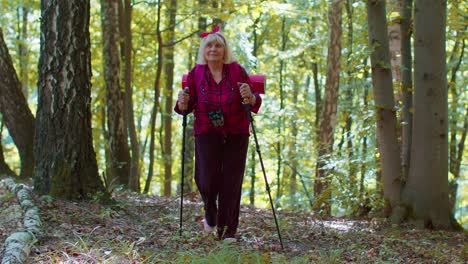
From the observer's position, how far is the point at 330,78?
12625mm

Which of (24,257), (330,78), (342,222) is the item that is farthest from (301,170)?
(24,257)

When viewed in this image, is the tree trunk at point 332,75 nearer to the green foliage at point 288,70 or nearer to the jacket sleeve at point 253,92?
the green foliage at point 288,70

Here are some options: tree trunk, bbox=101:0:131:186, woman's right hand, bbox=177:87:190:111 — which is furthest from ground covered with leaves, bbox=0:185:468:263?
tree trunk, bbox=101:0:131:186

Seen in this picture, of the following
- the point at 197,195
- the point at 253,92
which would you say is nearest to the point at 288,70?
the point at 197,195

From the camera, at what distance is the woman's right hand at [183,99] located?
17.2ft

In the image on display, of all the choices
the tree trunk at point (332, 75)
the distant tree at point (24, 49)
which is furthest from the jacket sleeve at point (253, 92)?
the distant tree at point (24, 49)

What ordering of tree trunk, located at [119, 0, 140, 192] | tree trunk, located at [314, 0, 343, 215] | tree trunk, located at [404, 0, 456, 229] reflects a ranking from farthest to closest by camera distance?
tree trunk, located at [314, 0, 343, 215], tree trunk, located at [119, 0, 140, 192], tree trunk, located at [404, 0, 456, 229]

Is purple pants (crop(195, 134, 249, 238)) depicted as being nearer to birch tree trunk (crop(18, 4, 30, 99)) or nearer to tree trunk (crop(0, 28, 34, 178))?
tree trunk (crop(0, 28, 34, 178))

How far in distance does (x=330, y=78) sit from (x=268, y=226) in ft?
22.1

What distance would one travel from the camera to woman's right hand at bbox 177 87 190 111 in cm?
525

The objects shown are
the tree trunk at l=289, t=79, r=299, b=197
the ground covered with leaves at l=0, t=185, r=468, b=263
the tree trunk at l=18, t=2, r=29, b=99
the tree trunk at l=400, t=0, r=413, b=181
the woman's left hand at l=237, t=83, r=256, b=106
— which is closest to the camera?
the ground covered with leaves at l=0, t=185, r=468, b=263

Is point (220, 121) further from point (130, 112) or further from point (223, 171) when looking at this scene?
point (130, 112)

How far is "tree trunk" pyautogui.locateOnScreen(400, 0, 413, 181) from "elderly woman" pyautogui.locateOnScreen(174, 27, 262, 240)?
2.96 metres

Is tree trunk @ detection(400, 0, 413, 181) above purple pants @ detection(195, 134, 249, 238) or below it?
above
